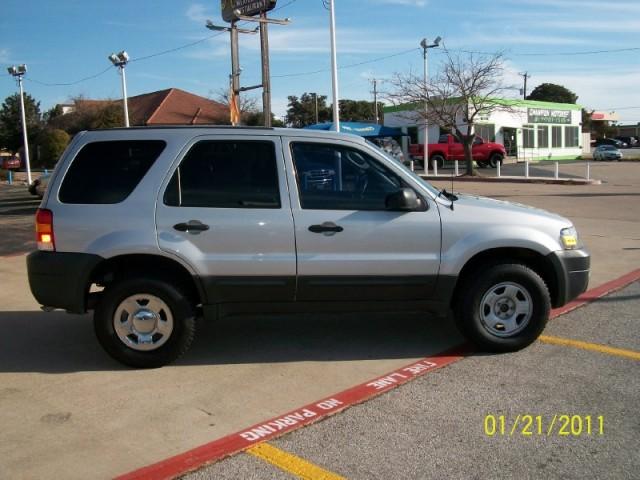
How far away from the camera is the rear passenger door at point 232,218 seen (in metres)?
4.76

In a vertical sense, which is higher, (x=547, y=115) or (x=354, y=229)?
(x=547, y=115)

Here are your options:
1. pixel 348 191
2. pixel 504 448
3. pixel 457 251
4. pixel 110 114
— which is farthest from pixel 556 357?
pixel 110 114

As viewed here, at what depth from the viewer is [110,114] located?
141ft

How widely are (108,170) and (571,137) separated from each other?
59.0 metres

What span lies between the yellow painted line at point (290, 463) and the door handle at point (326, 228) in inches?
68.6

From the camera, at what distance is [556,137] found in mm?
55344

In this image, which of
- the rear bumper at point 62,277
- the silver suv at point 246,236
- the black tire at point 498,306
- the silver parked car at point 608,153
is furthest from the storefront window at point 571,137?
the rear bumper at point 62,277

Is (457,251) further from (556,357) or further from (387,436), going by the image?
(387,436)

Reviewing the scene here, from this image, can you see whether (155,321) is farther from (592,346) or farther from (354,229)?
(592,346)

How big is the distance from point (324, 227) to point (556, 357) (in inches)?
85.3

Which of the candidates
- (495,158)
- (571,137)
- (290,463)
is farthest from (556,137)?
(290,463)

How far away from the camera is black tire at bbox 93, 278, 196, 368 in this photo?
15.8ft

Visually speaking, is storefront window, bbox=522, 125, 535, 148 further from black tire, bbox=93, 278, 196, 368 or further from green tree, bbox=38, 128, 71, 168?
black tire, bbox=93, 278, 196, 368
